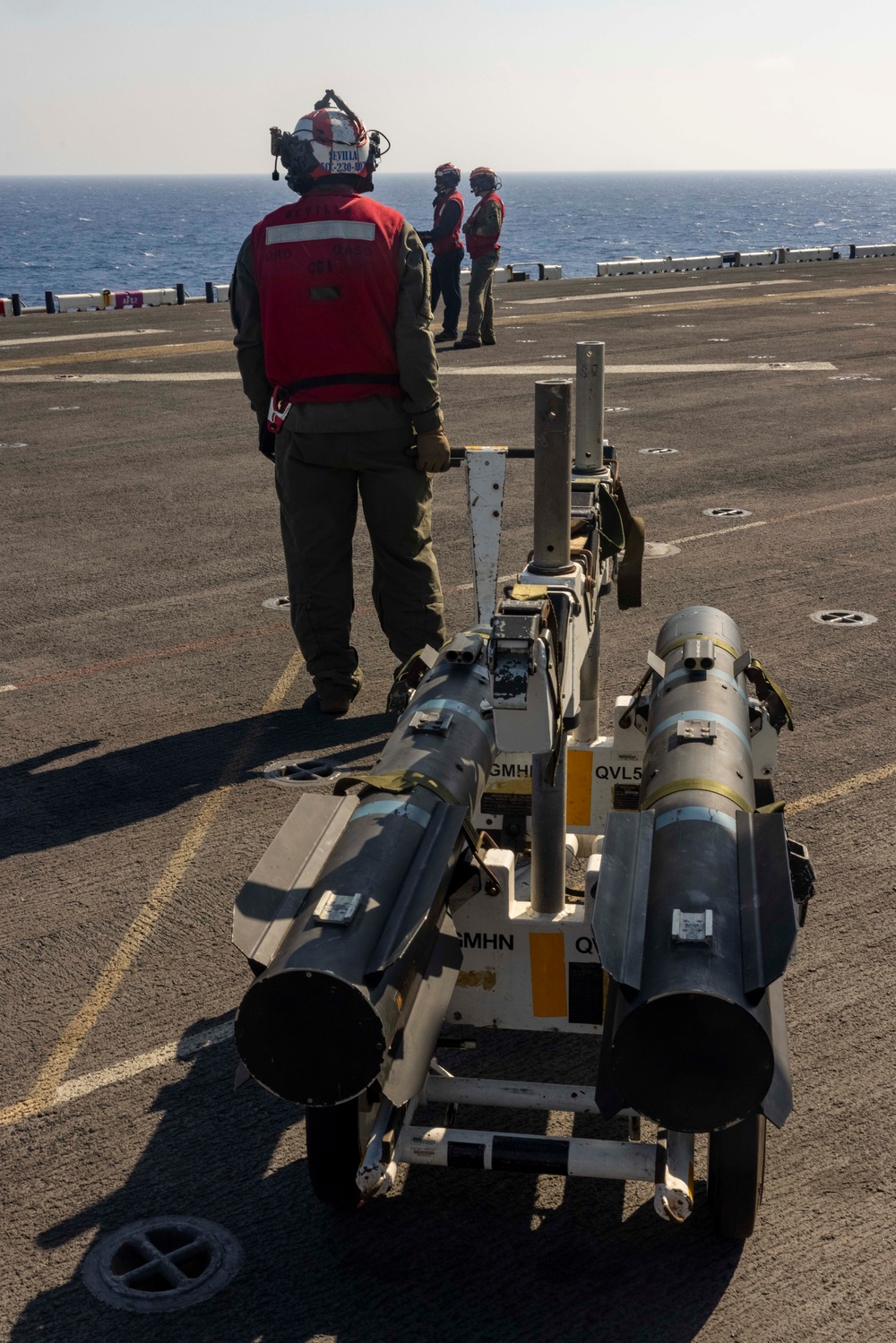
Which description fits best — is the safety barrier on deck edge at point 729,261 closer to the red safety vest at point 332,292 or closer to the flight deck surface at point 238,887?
the flight deck surface at point 238,887

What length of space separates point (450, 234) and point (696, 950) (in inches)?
797

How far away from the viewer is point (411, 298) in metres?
6.16

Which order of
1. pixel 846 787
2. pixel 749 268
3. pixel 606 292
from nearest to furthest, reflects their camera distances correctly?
pixel 846 787, pixel 606 292, pixel 749 268

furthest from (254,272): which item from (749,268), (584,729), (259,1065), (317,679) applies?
(749,268)

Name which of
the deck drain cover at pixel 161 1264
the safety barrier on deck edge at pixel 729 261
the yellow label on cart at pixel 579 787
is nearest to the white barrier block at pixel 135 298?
the safety barrier on deck edge at pixel 729 261

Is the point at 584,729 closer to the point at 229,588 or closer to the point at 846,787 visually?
the point at 846,787

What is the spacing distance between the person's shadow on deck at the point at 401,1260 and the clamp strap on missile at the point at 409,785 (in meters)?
0.90

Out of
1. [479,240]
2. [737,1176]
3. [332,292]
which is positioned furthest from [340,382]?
[479,240]

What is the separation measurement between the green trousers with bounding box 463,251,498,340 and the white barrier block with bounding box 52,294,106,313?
13734 millimetres

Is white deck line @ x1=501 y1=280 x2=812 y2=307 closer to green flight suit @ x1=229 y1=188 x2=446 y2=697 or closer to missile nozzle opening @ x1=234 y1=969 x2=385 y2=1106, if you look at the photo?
green flight suit @ x1=229 y1=188 x2=446 y2=697

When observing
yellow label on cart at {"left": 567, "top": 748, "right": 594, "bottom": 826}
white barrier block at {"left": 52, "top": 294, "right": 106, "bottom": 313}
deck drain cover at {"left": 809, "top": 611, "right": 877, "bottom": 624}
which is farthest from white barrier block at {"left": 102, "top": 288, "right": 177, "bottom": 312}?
yellow label on cart at {"left": 567, "top": 748, "right": 594, "bottom": 826}

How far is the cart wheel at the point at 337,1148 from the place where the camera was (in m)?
3.29

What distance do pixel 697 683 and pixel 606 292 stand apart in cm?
2941

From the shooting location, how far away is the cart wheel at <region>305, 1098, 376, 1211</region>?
3289 mm
